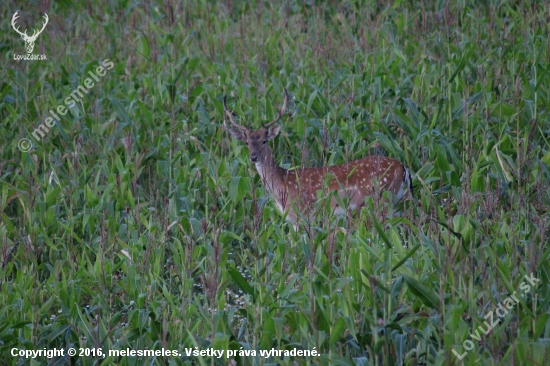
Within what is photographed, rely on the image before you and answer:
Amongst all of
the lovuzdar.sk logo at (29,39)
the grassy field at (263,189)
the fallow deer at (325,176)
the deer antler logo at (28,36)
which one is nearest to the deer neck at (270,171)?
the fallow deer at (325,176)

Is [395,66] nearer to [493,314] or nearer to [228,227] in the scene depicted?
[228,227]

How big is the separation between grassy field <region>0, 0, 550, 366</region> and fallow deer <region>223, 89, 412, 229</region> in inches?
6.2

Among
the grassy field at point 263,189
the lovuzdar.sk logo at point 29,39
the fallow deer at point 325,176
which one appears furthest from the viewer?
the lovuzdar.sk logo at point 29,39

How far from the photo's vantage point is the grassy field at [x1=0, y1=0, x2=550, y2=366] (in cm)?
435

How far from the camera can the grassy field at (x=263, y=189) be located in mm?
4352

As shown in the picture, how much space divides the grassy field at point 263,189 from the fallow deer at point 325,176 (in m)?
0.16

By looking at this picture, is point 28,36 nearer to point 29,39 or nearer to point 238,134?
point 29,39

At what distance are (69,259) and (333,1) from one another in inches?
239

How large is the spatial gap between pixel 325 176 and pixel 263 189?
2.30 ft

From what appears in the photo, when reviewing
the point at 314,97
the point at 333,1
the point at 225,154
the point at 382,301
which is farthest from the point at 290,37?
the point at 382,301

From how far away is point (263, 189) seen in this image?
6.93 m
